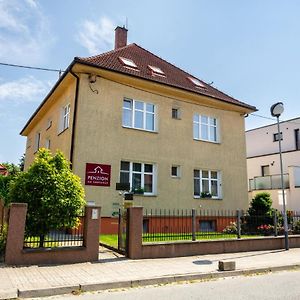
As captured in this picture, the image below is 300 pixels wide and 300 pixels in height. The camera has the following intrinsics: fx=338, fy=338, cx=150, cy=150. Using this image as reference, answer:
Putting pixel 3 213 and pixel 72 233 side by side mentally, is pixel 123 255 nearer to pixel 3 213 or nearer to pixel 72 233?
pixel 72 233

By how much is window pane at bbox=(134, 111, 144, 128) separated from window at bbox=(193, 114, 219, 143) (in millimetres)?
3545

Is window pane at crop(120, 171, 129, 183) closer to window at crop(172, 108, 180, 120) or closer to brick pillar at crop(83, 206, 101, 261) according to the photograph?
window at crop(172, 108, 180, 120)

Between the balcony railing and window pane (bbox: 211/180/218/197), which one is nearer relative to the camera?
window pane (bbox: 211/180/218/197)

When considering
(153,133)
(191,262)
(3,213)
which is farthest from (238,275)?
(153,133)

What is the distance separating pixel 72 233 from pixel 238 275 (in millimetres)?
4878

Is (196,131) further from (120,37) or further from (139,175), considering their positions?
(120,37)

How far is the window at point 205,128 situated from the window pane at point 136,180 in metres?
4.42

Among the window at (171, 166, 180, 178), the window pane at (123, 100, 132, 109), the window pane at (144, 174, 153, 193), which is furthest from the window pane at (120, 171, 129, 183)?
the window pane at (123, 100, 132, 109)

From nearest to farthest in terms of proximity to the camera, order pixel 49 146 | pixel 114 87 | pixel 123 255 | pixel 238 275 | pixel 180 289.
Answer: pixel 180 289, pixel 238 275, pixel 123 255, pixel 114 87, pixel 49 146

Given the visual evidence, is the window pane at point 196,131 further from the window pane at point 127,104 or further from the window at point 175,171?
the window pane at point 127,104

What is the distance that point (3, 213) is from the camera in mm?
10086

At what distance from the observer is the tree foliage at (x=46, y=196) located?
31.1 feet

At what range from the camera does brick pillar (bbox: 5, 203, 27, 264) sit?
8.67 metres

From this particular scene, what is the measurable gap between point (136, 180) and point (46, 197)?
7593mm
